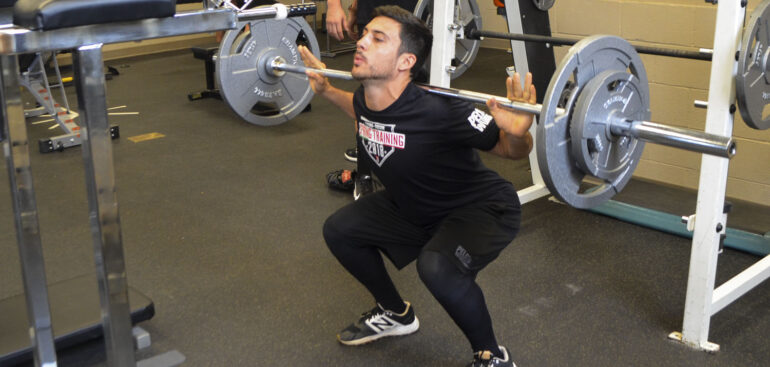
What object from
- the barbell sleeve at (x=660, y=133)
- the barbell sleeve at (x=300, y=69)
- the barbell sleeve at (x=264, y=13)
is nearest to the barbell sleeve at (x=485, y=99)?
the barbell sleeve at (x=660, y=133)

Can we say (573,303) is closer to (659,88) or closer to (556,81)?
(556,81)

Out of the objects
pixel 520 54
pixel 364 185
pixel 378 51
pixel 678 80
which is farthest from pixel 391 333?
pixel 678 80

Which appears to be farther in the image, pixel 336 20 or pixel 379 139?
pixel 336 20

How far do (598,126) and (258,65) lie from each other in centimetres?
137

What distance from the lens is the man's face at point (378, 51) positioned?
2.11 metres

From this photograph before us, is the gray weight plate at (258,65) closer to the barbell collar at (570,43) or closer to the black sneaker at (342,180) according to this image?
the barbell collar at (570,43)

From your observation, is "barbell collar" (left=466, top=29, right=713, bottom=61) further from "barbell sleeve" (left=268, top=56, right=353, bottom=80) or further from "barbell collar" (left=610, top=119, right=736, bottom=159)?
"barbell sleeve" (left=268, top=56, right=353, bottom=80)

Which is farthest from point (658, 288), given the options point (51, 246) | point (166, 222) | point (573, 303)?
point (51, 246)

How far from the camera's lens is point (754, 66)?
2127 millimetres

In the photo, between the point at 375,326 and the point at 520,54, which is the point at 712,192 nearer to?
the point at 375,326

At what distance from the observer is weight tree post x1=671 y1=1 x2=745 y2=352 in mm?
2088

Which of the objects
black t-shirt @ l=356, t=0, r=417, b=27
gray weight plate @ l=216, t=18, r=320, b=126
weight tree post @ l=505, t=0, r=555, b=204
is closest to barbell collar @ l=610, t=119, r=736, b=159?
gray weight plate @ l=216, t=18, r=320, b=126

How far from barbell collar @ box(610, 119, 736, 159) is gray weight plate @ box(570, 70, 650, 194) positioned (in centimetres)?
3

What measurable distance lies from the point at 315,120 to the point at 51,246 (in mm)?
2239
